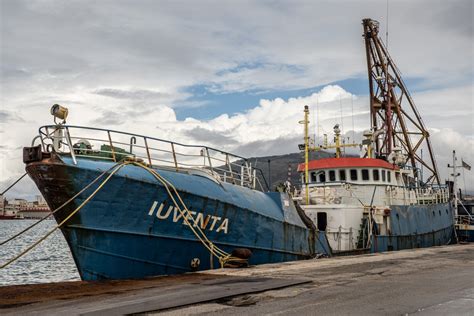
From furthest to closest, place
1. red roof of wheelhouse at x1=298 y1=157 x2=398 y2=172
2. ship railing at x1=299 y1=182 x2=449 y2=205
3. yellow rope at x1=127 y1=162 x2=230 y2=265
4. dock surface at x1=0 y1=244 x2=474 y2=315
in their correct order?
1. red roof of wheelhouse at x1=298 y1=157 x2=398 y2=172
2. ship railing at x1=299 y1=182 x2=449 y2=205
3. yellow rope at x1=127 y1=162 x2=230 y2=265
4. dock surface at x1=0 y1=244 x2=474 y2=315

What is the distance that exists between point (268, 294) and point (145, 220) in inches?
155

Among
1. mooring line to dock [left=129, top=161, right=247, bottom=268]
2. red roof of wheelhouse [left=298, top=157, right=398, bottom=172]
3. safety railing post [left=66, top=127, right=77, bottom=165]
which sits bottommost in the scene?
mooring line to dock [left=129, top=161, right=247, bottom=268]

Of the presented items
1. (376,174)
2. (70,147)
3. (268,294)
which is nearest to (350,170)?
(376,174)

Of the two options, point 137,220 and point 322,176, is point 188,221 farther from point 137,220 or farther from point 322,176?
point 322,176

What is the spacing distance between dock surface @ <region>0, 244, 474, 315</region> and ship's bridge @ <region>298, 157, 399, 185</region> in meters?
8.99

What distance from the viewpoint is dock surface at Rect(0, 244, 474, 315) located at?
7.21m

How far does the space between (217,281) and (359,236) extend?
10678 mm

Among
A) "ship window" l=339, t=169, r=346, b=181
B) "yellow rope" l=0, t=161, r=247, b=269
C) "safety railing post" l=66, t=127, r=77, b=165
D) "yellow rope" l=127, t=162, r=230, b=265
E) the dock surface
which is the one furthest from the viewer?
"ship window" l=339, t=169, r=346, b=181

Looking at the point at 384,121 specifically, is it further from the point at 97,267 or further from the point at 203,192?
the point at 97,267

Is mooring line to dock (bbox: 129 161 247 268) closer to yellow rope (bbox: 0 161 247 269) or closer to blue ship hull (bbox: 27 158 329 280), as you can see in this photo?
yellow rope (bbox: 0 161 247 269)

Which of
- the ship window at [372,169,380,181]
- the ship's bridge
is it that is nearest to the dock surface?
the ship's bridge

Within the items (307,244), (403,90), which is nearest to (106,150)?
(307,244)

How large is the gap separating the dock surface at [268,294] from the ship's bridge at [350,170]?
899cm

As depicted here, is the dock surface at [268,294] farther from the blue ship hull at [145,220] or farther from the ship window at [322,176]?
the ship window at [322,176]
